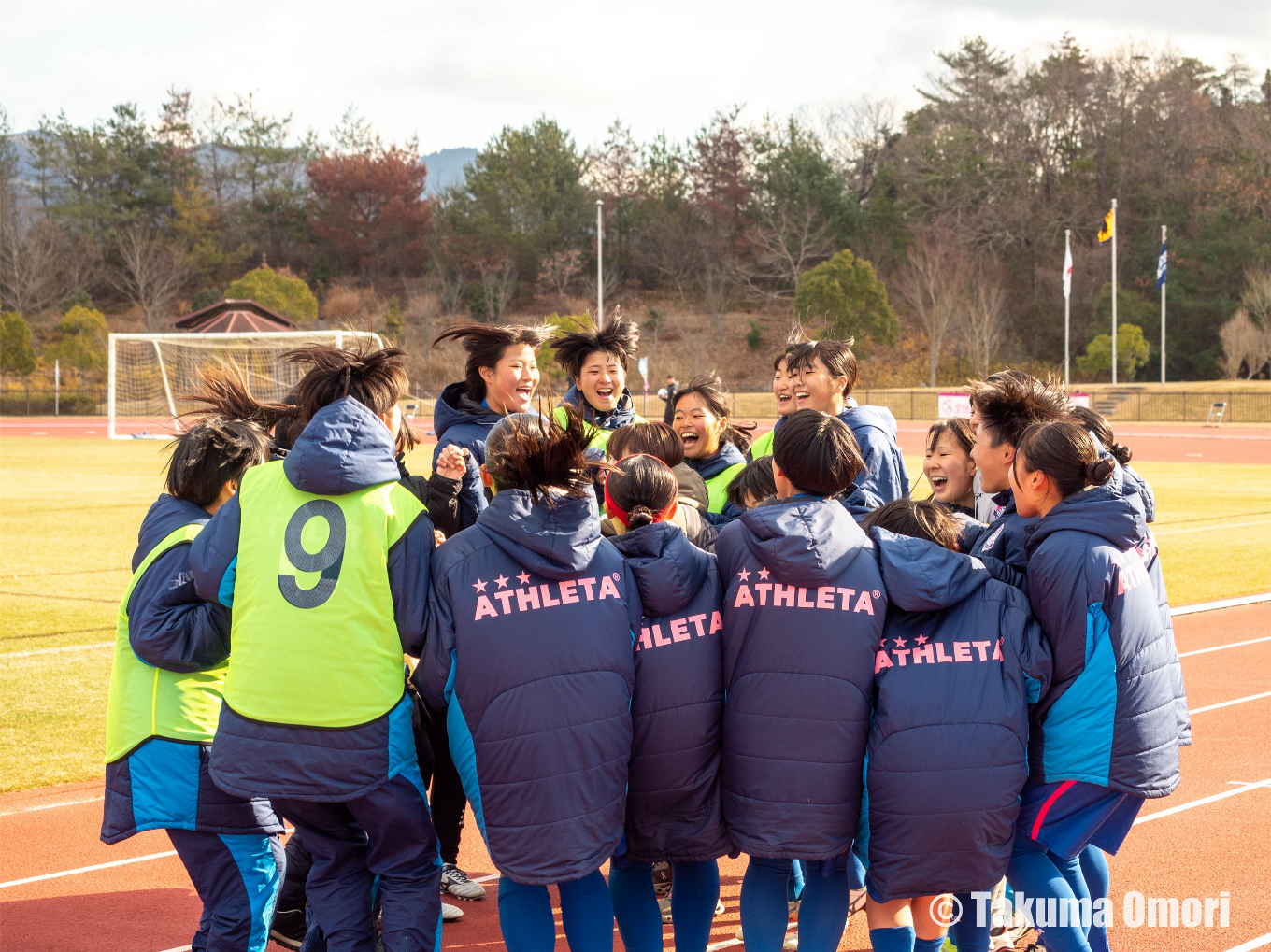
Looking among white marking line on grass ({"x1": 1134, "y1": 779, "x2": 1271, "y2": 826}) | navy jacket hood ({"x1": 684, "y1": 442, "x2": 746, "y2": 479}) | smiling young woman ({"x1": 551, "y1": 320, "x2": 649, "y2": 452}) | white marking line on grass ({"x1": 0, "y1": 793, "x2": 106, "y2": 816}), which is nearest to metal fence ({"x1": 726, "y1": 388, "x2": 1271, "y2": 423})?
white marking line on grass ({"x1": 1134, "y1": 779, "x2": 1271, "y2": 826})

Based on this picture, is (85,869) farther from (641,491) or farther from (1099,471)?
(1099,471)

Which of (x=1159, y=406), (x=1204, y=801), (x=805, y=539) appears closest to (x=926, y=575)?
(x=805, y=539)

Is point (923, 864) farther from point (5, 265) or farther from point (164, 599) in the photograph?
point (5, 265)

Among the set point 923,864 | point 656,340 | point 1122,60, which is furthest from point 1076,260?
point 923,864

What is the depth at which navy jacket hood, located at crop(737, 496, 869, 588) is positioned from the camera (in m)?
2.89

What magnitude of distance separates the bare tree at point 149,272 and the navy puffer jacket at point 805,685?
199 ft

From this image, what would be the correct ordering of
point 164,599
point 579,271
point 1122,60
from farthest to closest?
point 579,271 → point 1122,60 → point 164,599

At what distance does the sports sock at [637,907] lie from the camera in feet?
10.2

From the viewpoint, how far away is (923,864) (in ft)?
9.52

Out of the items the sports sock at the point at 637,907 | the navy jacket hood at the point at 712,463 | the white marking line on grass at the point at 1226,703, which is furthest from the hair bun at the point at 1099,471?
the white marking line on grass at the point at 1226,703

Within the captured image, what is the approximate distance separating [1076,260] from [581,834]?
59.2 meters

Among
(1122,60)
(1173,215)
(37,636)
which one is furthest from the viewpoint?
(1122,60)

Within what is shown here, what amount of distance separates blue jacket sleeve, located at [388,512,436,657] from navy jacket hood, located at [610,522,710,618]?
1.71ft

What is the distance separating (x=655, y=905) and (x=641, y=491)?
3.79 feet
